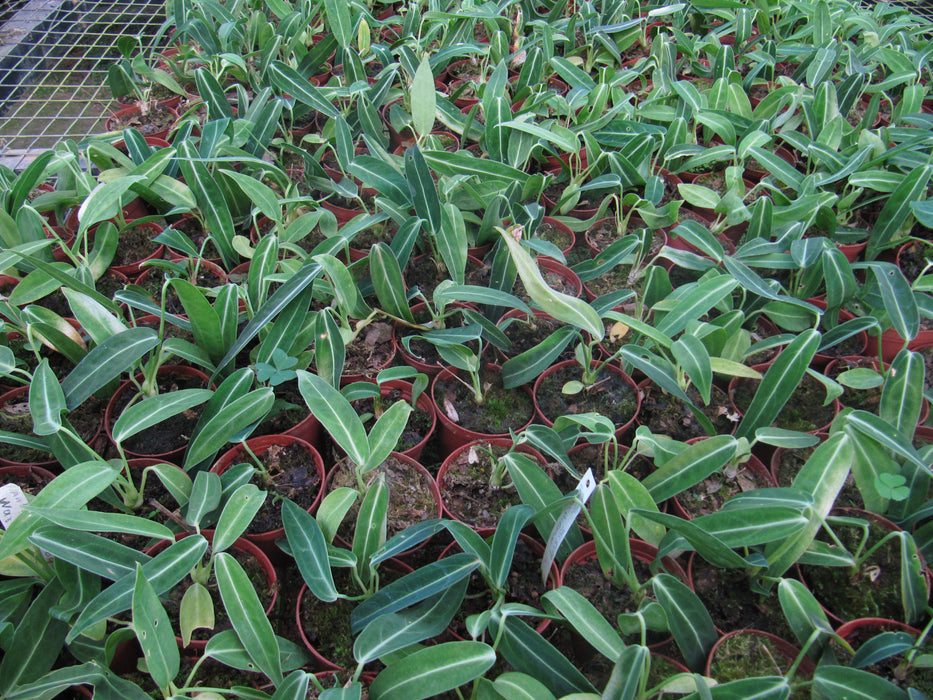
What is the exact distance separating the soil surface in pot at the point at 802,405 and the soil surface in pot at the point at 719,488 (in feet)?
0.57

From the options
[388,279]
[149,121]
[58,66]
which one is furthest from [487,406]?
[58,66]

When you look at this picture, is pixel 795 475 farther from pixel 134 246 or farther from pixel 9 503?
pixel 134 246

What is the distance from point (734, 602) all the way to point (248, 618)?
763mm

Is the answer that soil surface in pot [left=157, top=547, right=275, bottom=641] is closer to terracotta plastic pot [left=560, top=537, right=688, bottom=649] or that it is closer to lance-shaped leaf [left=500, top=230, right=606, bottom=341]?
terracotta plastic pot [left=560, top=537, right=688, bottom=649]

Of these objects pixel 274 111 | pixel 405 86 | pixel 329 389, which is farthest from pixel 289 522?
pixel 405 86

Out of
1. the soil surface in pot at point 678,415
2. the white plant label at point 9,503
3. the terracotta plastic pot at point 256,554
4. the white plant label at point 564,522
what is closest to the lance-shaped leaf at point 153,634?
the terracotta plastic pot at point 256,554

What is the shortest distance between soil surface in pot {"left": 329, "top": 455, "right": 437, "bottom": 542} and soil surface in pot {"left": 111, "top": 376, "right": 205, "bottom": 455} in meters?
0.32

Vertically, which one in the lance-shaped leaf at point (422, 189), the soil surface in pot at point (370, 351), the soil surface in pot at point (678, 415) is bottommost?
the soil surface in pot at point (678, 415)

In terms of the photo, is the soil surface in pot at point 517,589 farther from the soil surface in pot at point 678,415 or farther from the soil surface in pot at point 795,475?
the soil surface in pot at point 795,475

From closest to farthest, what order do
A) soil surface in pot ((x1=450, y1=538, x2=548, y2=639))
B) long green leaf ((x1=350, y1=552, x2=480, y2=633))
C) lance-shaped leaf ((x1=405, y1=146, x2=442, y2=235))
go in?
long green leaf ((x1=350, y1=552, x2=480, y2=633)) < soil surface in pot ((x1=450, y1=538, x2=548, y2=639)) < lance-shaped leaf ((x1=405, y1=146, x2=442, y2=235))

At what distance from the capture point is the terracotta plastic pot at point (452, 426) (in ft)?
3.99

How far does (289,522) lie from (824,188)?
168 centimetres

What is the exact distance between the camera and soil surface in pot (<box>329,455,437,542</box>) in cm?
111

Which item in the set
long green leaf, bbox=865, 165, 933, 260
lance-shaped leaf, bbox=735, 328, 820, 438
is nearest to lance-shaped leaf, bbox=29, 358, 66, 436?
lance-shaped leaf, bbox=735, 328, 820, 438
